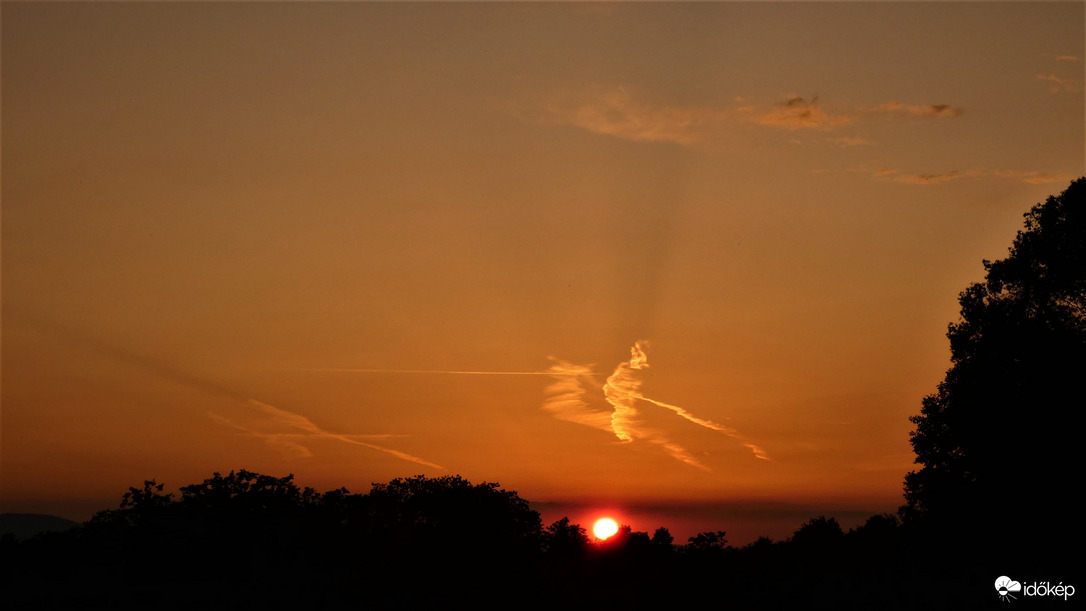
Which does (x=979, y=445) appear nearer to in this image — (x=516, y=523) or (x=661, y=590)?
(x=661, y=590)

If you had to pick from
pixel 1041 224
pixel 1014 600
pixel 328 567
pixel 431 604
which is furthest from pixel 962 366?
pixel 328 567

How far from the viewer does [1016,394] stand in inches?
1753

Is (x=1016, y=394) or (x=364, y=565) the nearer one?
(x=1016, y=394)

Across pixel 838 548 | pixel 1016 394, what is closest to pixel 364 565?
pixel 838 548

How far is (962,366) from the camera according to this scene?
47531 millimetres

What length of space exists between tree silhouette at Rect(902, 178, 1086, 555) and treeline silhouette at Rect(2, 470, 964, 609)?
15.7ft

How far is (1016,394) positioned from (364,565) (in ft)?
129

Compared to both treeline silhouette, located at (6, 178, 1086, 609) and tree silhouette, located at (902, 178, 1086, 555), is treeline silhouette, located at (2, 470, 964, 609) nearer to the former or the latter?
treeline silhouette, located at (6, 178, 1086, 609)

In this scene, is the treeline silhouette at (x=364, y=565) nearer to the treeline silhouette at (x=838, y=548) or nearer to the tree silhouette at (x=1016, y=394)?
the treeline silhouette at (x=838, y=548)

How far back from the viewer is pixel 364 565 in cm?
5659

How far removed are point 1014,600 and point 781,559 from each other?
72.5ft

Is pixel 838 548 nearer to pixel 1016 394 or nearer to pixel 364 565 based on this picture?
pixel 1016 394

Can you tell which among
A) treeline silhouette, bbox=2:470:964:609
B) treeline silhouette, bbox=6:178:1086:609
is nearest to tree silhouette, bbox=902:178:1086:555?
treeline silhouette, bbox=6:178:1086:609

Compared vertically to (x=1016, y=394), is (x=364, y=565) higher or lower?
lower
